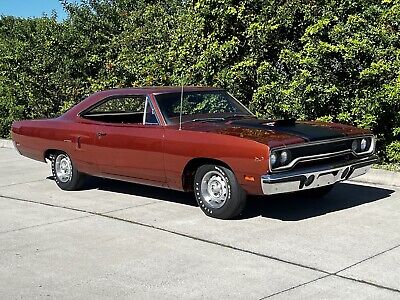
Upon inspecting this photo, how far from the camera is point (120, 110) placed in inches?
348

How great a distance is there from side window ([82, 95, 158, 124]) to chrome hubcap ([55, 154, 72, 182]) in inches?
28.7

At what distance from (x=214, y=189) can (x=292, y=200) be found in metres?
1.43

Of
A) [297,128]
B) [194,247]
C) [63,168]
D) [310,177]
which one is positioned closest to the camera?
[194,247]

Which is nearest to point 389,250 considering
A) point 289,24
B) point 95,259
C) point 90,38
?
point 95,259

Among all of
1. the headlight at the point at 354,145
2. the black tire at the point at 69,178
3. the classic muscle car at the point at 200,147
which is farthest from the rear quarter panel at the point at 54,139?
the headlight at the point at 354,145

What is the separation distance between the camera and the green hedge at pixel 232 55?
9492mm

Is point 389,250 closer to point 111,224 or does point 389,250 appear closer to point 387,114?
point 111,224

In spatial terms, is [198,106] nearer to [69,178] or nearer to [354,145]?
[354,145]

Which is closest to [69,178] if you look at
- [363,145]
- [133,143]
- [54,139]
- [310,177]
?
[54,139]

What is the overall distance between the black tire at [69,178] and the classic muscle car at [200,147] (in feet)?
0.05

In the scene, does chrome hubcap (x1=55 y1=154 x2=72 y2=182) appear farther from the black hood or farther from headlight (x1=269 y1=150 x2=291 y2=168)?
headlight (x1=269 y1=150 x2=291 y2=168)

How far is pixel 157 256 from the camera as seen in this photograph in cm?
575

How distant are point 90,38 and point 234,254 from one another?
10.1m

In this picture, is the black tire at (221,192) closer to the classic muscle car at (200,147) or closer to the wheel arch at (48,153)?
the classic muscle car at (200,147)
